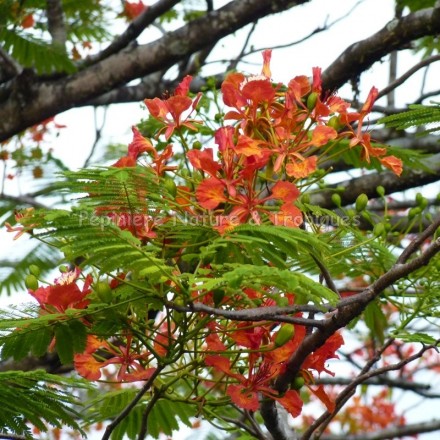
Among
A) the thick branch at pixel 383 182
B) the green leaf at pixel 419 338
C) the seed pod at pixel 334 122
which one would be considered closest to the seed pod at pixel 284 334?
the green leaf at pixel 419 338

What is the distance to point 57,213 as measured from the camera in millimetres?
1689

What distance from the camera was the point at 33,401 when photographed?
79.5 inches

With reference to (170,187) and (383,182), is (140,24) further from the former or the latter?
(170,187)

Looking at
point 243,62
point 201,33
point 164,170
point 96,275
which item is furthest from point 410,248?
point 243,62

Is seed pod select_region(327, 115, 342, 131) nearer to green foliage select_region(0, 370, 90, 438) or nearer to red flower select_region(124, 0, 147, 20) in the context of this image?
green foliage select_region(0, 370, 90, 438)

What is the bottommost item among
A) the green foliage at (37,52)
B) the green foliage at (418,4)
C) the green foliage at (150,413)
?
the green foliage at (150,413)

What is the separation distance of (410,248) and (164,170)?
59 centimetres

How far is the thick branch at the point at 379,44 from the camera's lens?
3.79m

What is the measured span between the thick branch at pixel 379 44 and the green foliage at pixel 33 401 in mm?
2131

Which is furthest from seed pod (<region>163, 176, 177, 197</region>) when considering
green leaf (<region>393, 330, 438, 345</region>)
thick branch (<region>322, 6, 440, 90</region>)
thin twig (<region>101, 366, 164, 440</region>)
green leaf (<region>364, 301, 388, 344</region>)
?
thick branch (<region>322, 6, 440, 90</region>)

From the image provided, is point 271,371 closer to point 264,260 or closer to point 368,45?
point 264,260

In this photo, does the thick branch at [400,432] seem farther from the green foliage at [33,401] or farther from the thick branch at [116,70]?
the green foliage at [33,401]

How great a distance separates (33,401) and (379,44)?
2382mm

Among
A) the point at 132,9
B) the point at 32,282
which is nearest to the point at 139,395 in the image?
the point at 32,282
